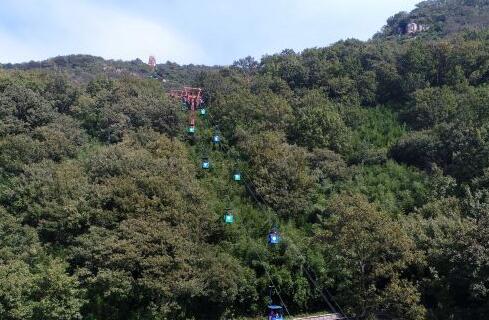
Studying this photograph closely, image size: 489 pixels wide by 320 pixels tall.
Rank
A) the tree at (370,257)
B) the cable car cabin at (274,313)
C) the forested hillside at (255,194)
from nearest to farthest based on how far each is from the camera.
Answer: the cable car cabin at (274,313) < the tree at (370,257) < the forested hillside at (255,194)

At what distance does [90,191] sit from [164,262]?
669 cm

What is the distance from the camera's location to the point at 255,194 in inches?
1291

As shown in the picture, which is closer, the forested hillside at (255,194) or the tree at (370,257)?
the tree at (370,257)

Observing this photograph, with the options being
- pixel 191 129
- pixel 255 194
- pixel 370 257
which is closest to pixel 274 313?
pixel 370 257

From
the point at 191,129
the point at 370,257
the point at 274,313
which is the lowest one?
the point at 274,313

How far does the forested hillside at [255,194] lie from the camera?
23828 mm

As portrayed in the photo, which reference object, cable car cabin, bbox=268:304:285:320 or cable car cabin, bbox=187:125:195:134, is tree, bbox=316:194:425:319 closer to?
cable car cabin, bbox=268:304:285:320

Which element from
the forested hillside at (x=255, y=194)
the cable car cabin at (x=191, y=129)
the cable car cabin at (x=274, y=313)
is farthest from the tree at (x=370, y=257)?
the cable car cabin at (x=191, y=129)

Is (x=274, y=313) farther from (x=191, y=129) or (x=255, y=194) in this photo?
(x=191, y=129)

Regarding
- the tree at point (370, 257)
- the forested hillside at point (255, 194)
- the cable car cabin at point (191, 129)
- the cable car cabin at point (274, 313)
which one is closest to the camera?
the cable car cabin at point (274, 313)

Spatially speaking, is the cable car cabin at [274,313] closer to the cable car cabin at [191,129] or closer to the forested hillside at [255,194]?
the forested hillside at [255,194]

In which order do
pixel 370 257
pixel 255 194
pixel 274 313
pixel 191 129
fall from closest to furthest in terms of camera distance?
pixel 274 313 → pixel 370 257 → pixel 255 194 → pixel 191 129

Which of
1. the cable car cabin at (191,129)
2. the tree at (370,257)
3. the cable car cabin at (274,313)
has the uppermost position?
the cable car cabin at (191,129)

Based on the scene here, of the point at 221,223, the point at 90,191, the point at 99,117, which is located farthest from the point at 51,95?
the point at 221,223
